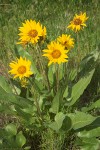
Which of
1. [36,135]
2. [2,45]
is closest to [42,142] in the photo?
[36,135]

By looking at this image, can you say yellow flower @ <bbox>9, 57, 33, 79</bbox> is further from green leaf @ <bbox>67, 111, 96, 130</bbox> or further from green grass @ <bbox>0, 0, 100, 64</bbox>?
green grass @ <bbox>0, 0, 100, 64</bbox>

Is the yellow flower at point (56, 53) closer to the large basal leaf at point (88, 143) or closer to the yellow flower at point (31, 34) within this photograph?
the yellow flower at point (31, 34)

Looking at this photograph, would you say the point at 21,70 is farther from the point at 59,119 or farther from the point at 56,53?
the point at 59,119

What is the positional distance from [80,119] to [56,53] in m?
0.48

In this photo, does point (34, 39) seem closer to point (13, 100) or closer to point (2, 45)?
point (13, 100)

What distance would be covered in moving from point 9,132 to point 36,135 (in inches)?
8.9

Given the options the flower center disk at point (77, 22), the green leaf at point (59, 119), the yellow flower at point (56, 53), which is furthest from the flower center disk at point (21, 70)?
the flower center disk at point (77, 22)

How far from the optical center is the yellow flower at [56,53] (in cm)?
210

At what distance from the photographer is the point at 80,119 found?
224cm

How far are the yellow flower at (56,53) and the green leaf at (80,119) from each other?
397 millimetres

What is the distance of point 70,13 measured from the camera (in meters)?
4.17

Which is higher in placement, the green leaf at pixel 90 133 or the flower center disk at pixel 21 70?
the flower center disk at pixel 21 70

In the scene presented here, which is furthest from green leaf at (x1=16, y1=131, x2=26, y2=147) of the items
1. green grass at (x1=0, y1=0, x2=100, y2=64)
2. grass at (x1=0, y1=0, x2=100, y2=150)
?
green grass at (x1=0, y1=0, x2=100, y2=64)

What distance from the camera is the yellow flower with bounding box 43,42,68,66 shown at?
2.10m
